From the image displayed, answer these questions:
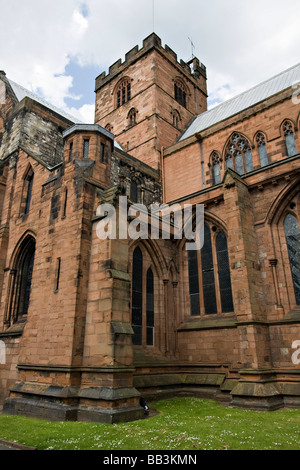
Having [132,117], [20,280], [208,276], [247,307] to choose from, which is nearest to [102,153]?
[20,280]

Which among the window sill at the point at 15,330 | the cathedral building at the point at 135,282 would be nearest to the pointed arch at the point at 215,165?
the cathedral building at the point at 135,282

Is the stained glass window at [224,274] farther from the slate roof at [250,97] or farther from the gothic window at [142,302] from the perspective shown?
the slate roof at [250,97]

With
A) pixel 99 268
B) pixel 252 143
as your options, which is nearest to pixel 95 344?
pixel 99 268

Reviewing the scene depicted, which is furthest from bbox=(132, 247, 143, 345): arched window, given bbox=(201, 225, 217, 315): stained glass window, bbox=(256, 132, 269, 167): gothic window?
bbox=(256, 132, 269, 167): gothic window

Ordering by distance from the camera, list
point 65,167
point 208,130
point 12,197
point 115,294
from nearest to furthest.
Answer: point 115,294 → point 65,167 → point 12,197 → point 208,130

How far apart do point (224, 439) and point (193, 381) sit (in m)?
7.13

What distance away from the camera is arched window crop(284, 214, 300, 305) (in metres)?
13.0

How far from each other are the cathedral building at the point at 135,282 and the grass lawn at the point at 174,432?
742mm

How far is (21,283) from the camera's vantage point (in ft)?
49.4

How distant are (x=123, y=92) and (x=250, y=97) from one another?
13.6 m

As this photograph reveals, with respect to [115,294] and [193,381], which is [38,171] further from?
[193,381]

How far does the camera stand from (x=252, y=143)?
19.8 m

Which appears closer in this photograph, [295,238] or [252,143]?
[295,238]

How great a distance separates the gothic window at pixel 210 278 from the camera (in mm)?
14883
